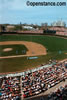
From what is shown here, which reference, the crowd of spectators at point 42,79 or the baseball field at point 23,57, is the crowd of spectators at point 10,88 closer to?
the crowd of spectators at point 42,79

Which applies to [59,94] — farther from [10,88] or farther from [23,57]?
[23,57]

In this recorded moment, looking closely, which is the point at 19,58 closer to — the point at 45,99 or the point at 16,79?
the point at 16,79

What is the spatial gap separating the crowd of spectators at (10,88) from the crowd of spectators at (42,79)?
358 millimetres

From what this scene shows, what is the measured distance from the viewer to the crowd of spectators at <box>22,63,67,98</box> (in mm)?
7273

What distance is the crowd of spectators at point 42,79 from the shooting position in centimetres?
727

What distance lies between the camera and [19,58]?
1016cm

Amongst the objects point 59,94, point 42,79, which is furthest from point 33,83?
point 59,94

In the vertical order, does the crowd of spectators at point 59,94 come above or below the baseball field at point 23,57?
below

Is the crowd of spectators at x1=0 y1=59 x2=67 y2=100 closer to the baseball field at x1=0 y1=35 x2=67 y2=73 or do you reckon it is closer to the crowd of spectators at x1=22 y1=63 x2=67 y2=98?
the crowd of spectators at x1=22 y1=63 x2=67 y2=98

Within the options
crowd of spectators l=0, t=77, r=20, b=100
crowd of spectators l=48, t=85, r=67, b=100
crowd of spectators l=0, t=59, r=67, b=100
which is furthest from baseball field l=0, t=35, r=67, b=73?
crowd of spectators l=48, t=85, r=67, b=100

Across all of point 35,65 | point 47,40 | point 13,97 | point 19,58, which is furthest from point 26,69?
point 47,40

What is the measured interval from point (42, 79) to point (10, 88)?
192cm

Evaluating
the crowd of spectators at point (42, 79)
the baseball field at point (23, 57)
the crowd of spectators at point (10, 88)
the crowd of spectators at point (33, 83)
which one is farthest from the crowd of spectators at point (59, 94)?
the baseball field at point (23, 57)

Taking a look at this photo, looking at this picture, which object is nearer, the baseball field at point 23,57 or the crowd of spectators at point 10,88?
the crowd of spectators at point 10,88
